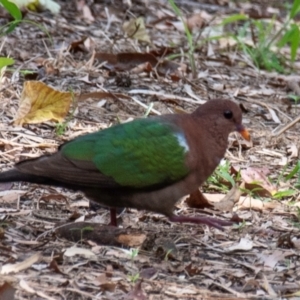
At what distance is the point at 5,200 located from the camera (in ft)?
14.1

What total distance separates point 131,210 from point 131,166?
61 cm

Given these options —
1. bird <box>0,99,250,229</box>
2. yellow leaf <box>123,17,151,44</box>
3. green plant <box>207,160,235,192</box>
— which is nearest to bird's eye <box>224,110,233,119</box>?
bird <box>0,99,250,229</box>

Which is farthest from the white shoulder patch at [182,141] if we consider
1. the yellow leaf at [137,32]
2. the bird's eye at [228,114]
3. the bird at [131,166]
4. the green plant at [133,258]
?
the yellow leaf at [137,32]

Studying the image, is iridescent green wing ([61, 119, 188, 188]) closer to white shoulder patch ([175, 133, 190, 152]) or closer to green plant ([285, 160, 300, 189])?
white shoulder patch ([175, 133, 190, 152])

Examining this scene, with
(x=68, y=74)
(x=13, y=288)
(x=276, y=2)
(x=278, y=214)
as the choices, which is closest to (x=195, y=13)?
(x=276, y=2)

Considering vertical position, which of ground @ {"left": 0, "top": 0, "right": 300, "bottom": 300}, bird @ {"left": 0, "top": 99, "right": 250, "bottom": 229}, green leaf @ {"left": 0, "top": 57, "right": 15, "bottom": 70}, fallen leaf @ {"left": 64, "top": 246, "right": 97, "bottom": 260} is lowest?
ground @ {"left": 0, "top": 0, "right": 300, "bottom": 300}

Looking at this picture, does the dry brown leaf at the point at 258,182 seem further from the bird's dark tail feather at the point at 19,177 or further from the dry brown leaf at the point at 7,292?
the dry brown leaf at the point at 7,292

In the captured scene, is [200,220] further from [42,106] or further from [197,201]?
[42,106]

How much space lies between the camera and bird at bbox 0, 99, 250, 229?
3893 millimetres

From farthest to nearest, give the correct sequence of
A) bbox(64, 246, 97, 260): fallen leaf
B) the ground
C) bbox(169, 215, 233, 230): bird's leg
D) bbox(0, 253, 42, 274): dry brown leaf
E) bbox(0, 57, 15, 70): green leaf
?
bbox(0, 57, 15, 70): green leaf
bbox(169, 215, 233, 230): bird's leg
bbox(64, 246, 97, 260): fallen leaf
the ground
bbox(0, 253, 42, 274): dry brown leaf

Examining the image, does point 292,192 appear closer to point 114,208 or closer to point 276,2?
point 114,208

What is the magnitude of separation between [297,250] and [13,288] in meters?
1.51

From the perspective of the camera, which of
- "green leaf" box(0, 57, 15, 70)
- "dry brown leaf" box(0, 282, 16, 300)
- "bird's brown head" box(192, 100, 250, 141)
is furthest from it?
"green leaf" box(0, 57, 15, 70)

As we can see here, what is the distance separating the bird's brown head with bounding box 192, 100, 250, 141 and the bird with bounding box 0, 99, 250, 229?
171 millimetres
